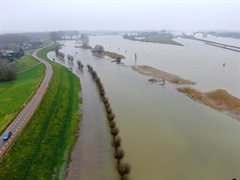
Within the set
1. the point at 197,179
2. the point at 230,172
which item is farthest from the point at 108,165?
the point at 230,172

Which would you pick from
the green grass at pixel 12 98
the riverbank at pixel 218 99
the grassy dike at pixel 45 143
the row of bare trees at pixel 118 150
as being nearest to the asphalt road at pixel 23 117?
the grassy dike at pixel 45 143

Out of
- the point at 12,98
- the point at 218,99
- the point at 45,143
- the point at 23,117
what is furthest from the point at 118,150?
the point at 12,98

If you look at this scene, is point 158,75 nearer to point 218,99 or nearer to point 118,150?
point 218,99

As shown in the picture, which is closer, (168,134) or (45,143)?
(45,143)

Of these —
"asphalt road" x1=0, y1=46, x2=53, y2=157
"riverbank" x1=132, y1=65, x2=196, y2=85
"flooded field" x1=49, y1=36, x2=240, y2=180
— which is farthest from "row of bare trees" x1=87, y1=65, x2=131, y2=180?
"riverbank" x1=132, y1=65, x2=196, y2=85

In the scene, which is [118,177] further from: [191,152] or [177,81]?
[177,81]

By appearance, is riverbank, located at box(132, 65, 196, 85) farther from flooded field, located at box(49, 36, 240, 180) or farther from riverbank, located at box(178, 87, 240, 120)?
riverbank, located at box(178, 87, 240, 120)

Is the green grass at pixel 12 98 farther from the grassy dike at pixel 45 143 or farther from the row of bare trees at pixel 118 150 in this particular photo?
the row of bare trees at pixel 118 150
